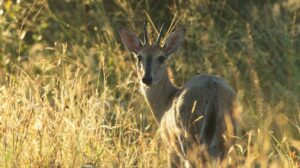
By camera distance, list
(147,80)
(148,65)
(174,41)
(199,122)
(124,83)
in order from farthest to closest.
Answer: (174,41)
(148,65)
(147,80)
(124,83)
(199,122)

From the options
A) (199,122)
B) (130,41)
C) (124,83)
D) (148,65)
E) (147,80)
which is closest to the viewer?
(199,122)

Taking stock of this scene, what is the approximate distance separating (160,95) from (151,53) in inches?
15.5

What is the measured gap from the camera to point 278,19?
9398mm

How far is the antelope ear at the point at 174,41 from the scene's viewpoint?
8352 millimetres

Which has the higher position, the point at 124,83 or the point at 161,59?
the point at 161,59

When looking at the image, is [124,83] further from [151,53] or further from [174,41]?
[174,41]

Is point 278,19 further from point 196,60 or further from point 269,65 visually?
point 196,60

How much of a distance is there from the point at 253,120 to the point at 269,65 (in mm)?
2002

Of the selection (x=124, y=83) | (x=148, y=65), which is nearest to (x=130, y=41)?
(x=148, y=65)

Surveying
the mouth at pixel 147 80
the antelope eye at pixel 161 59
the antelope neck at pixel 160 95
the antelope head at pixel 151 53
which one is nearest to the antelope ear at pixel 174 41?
the antelope head at pixel 151 53

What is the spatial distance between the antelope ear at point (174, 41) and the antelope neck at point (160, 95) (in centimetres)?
26

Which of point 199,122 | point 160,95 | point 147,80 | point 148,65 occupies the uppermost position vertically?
point 148,65

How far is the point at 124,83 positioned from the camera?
22.6ft

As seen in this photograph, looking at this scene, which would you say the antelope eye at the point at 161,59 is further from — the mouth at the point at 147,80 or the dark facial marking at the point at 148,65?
the mouth at the point at 147,80
